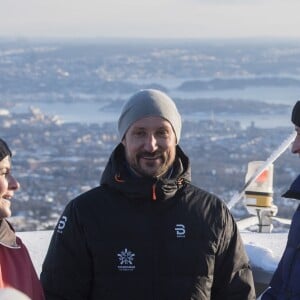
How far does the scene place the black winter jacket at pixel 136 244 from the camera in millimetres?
3293

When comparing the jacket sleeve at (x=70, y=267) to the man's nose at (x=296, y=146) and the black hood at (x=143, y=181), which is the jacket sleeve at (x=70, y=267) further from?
the man's nose at (x=296, y=146)

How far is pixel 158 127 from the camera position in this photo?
3.38m

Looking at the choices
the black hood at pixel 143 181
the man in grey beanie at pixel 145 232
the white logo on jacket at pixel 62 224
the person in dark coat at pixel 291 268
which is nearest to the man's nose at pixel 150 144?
the man in grey beanie at pixel 145 232

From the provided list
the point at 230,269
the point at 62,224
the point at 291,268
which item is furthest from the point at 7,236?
the point at 291,268

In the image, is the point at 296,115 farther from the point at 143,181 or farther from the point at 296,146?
the point at 143,181

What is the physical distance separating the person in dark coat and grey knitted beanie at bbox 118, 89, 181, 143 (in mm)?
485

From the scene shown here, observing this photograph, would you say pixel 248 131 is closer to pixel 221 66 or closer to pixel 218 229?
pixel 221 66

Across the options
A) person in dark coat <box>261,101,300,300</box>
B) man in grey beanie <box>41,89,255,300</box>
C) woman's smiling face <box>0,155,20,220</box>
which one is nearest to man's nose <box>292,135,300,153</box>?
person in dark coat <box>261,101,300,300</box>

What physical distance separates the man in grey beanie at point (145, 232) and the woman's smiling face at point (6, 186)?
0.29 m

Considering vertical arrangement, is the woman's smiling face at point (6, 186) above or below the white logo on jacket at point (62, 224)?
above

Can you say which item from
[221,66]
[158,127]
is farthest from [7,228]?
[221,66]

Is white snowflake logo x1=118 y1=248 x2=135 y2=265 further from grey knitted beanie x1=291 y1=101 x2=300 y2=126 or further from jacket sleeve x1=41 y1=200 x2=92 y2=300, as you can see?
grey knitted beanie x1=291 y1=101 x2=300 y2=126

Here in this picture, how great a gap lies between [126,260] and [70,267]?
0.72 ft

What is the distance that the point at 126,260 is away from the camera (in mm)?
3299
